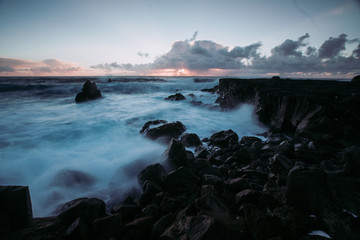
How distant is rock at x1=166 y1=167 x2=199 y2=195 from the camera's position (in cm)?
247

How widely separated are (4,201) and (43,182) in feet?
6.28

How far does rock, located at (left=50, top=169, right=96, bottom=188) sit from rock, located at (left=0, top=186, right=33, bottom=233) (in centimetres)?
150

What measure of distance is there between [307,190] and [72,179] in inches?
159

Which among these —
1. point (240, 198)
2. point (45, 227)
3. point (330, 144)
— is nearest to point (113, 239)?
point (45, 227)

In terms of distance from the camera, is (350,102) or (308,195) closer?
(308,195)

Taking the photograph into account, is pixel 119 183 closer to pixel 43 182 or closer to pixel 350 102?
pixel 43 182

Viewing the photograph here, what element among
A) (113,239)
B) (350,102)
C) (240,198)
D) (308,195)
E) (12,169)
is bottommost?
(12,169)

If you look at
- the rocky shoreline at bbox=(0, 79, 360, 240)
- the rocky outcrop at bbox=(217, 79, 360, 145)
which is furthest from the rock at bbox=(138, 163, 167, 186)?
the rocky outcrop at bbox=(217, 79, 360, 145)

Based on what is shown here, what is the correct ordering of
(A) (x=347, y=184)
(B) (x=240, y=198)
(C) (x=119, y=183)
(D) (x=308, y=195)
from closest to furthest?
(D) (x=308, y=195), (A) (x=347, y=184), (B) (x=240, y=198), (C) (x=119, y=183)

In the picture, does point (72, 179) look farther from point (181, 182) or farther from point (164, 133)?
point (164, 133)

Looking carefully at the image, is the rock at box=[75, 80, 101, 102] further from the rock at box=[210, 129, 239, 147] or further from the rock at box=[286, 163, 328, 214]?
the rock at box=[286, 163, 328, 214]

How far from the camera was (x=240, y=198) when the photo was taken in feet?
6.46

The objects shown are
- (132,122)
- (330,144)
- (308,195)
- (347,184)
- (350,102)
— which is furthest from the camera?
(132,122)

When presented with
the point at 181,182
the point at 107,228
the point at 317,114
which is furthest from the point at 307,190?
the point at 317,114
